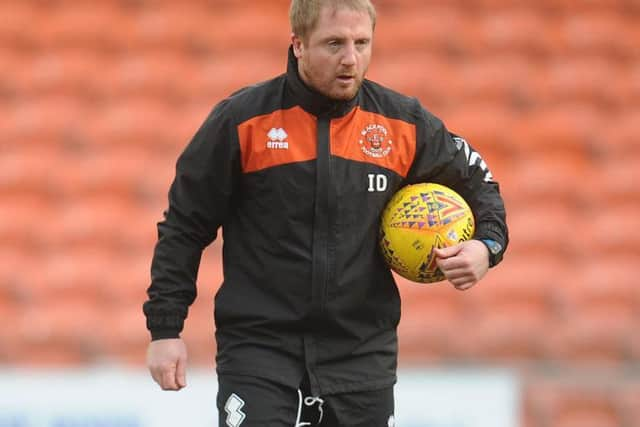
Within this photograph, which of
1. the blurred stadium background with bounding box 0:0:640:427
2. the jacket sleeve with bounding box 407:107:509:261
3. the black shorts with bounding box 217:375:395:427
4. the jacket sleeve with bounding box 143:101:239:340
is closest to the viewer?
the black shorts with bounding box 217:375:395:427

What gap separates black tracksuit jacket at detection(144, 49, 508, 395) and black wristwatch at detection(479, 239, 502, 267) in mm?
337

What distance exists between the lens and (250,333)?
159 inches

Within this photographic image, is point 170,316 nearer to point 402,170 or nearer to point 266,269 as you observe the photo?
point 266,269

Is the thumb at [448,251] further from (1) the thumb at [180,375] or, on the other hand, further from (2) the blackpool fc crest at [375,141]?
(1) the thumb at [180,375]

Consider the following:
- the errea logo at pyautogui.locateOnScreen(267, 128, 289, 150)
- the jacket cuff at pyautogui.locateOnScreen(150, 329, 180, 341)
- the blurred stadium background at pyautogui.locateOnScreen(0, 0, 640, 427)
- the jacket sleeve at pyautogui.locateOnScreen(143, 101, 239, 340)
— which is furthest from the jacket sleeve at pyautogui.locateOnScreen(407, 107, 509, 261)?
the blurred stadium background at pyautogui.locateOnScreen(0, 0, 640, 427)

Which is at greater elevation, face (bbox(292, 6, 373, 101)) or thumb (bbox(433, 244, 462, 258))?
face (bbox(292, 6, 373, 101))

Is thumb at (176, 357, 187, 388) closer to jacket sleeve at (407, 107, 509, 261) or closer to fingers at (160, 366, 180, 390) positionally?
fingers at (160, 366, 180, 390)

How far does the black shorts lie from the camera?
3.92 metres

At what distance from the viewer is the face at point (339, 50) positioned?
12.9ft

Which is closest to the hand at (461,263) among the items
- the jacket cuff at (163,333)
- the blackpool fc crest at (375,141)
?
the blackpool fc crest at (375,141)

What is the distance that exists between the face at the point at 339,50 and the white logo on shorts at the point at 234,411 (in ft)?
3.13

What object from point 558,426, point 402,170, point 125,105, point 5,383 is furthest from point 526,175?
point 402,170

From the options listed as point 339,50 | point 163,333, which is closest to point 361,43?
point 339,50

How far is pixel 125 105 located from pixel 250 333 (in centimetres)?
482
